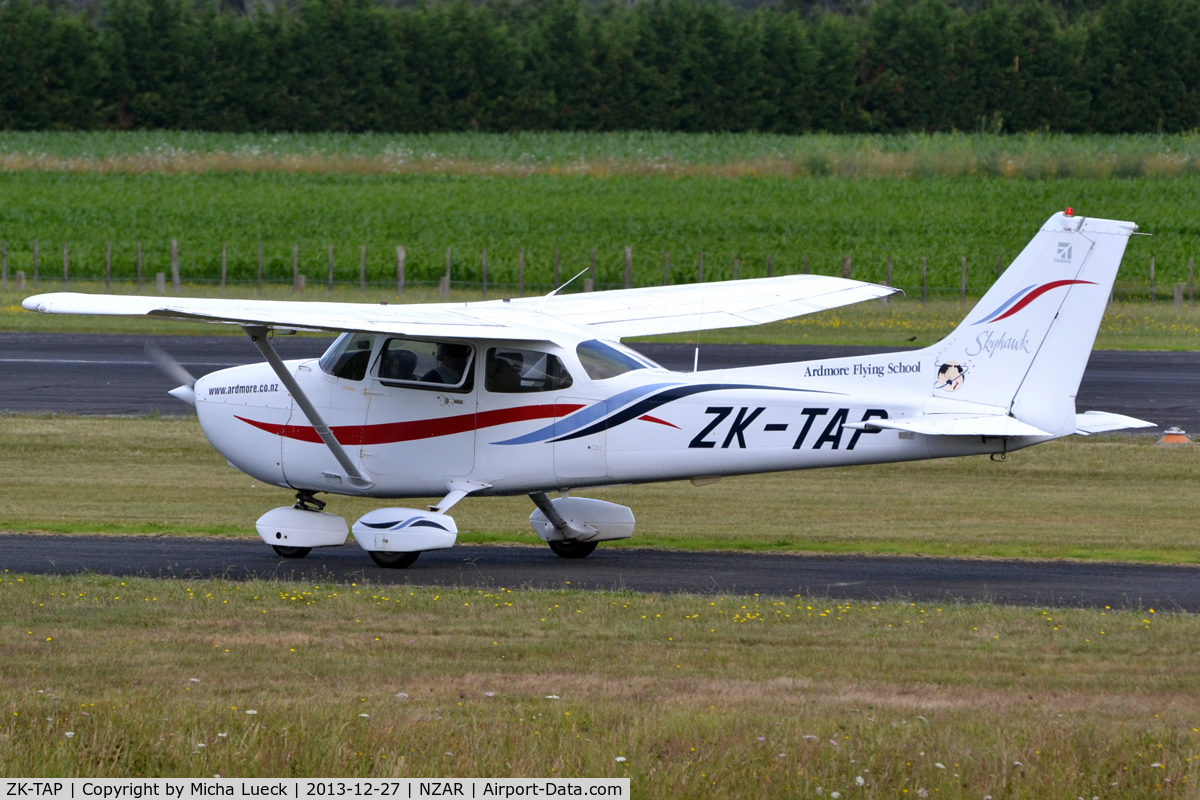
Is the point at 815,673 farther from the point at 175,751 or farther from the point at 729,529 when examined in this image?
the point at 729,529

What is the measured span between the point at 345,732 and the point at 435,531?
5.84 meters

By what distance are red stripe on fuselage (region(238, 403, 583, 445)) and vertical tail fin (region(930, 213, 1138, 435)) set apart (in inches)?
138

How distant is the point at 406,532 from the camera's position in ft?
42.7

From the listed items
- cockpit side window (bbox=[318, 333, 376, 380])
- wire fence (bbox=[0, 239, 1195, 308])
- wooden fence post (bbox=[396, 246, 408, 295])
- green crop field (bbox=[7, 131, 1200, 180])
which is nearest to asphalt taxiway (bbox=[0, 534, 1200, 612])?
cockpit side window (bbox=[318, 333, 376, 380])

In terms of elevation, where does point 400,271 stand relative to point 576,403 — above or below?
below

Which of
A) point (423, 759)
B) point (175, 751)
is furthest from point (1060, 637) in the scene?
point (175, 751)

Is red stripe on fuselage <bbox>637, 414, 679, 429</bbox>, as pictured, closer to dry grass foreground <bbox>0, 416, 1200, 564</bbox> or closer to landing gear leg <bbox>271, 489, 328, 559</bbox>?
dry grass foreground <bbox>0, 416, 1200, 564</bbox>

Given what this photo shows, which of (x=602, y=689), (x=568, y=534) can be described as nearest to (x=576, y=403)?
(x=568, y=534)

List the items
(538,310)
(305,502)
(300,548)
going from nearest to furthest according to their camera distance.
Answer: (300,548) → (305,502) → (538,310)

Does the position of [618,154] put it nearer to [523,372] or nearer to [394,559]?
[523,372]

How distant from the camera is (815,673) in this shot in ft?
29.6

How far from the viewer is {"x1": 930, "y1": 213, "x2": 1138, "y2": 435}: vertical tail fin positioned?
11.9 metres
